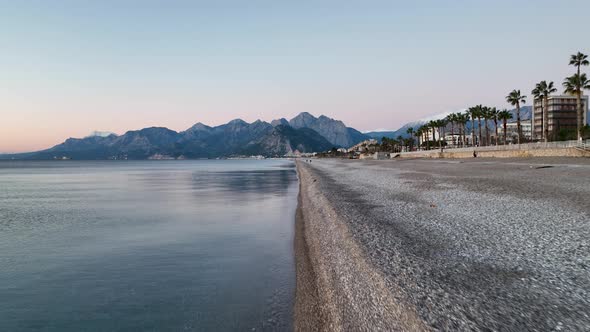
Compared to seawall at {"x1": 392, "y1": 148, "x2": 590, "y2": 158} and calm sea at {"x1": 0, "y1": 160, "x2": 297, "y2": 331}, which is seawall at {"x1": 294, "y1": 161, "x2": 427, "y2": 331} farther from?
seawall at {"x1": 392, "y1": 148, "x2": 590, "y2": 158}

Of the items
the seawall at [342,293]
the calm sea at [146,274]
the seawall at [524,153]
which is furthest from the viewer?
the seawall at [524,153]

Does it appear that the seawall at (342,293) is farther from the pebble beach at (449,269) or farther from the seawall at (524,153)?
the seawall at (524,153)

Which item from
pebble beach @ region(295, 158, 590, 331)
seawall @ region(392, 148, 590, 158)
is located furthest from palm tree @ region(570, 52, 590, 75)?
pebble beach @ region(295, 158, 590, 331)

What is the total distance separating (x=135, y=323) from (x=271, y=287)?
381 cm

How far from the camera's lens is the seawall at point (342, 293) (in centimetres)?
652

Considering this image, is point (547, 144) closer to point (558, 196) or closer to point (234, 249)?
point (558, 196)

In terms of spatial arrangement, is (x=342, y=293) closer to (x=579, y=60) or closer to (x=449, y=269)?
(x=449, y=269)

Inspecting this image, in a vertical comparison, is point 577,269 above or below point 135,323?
above

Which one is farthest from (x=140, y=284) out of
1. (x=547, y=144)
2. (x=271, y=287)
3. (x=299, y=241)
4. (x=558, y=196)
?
(x=547, y=144)

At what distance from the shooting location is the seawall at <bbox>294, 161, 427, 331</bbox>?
652cm

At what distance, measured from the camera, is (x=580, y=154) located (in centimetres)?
4988

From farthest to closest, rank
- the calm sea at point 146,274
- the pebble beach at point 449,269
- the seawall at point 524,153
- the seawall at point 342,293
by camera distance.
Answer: the seawall at point 524,153, the calm sea at point 146,274, the seawall at point 342,293, the pebble beach at point 449,269

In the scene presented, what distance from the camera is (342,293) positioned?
338 inches

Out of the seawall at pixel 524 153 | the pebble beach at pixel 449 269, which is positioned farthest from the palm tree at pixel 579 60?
the pebble beach at pixel 449 269
